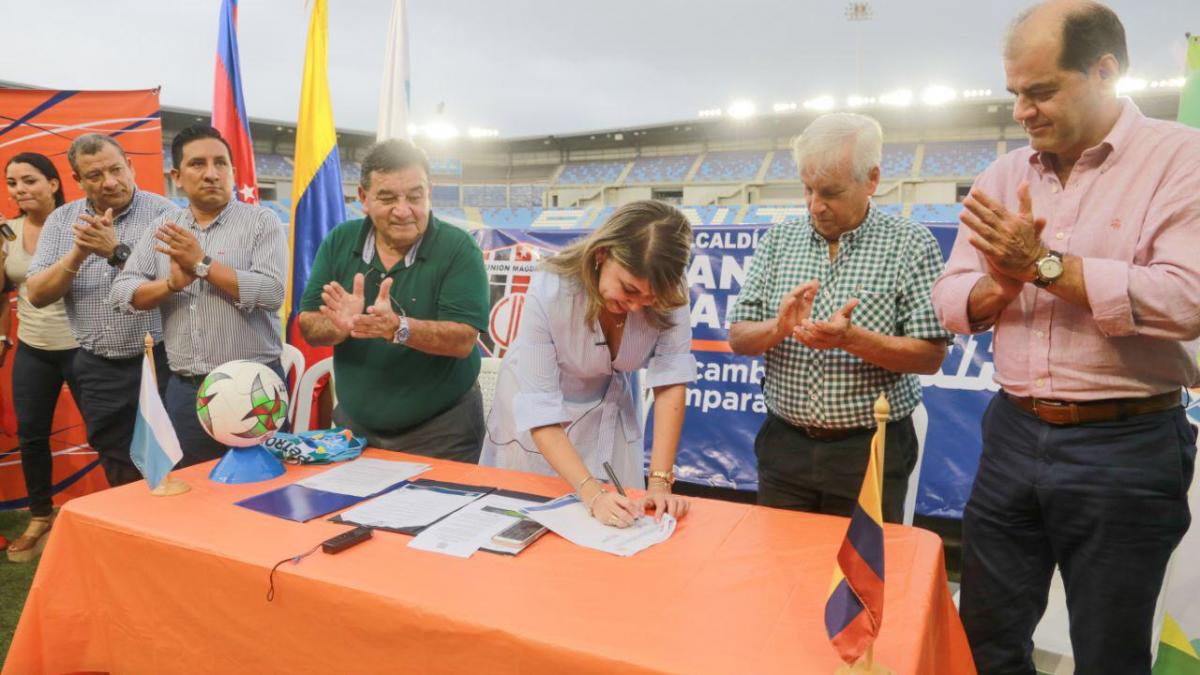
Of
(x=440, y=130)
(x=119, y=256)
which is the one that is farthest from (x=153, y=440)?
(x=440, y=130)

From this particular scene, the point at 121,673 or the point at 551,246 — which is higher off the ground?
the point at 551,246

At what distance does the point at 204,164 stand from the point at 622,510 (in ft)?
6.01

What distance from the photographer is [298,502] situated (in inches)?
62.9

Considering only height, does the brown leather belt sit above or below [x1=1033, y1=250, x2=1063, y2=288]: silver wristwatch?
below

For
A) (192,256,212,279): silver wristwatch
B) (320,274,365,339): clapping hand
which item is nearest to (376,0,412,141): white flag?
(192,256,212,279): silver wristwatch

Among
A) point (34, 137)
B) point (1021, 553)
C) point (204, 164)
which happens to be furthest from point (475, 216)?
point (1021, 553)

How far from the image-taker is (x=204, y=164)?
7.64 ft

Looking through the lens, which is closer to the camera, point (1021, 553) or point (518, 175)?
point (1021, 553)

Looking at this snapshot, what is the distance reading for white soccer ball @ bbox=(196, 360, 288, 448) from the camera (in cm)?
169

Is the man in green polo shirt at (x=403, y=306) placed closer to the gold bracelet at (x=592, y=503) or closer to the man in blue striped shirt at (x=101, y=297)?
the gold bracelet at (x=592, y=503)

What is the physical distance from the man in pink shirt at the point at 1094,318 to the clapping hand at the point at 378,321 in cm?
134

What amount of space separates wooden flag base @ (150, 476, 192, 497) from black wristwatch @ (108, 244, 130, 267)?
3.95 ft

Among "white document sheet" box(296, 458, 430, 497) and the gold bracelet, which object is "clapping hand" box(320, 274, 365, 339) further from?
the gold bracelet

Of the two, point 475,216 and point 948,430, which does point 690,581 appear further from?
point 475,216
